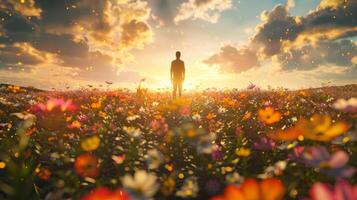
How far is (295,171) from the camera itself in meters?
Result: 3.24

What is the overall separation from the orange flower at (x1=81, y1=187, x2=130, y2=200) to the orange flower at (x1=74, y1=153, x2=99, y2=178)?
346 mm

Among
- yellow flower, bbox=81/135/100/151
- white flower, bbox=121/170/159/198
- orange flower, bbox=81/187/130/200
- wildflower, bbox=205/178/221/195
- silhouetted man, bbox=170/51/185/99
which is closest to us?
white flower, bbox=121/170/159/198

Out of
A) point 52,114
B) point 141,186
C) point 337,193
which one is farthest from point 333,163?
point 52,114

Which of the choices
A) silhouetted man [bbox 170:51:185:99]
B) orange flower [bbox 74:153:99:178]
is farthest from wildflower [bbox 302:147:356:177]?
silhouetted man [bbox 170:51:185:99]

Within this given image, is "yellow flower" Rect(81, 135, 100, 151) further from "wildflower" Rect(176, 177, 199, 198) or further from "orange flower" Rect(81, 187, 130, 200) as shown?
"wildflower" Rect(176, 177, 199, 198)

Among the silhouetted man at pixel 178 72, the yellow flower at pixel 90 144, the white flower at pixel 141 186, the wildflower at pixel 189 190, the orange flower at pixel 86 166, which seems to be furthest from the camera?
the silhouetted man at pixel 178 72

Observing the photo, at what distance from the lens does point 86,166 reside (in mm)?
3717

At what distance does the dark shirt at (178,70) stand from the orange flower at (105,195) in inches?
348

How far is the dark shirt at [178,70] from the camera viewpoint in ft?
39.4

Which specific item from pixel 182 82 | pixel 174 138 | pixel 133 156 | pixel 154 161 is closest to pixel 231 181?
pixel 154 161

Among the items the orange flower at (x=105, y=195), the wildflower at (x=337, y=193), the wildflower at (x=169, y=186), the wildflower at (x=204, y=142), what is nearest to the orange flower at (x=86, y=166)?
the orange flower at (x=105, y=195)

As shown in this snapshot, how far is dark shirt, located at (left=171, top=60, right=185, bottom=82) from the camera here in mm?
12008

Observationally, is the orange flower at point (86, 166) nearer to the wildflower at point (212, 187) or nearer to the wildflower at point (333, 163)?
the wildflower at point (212, 187)

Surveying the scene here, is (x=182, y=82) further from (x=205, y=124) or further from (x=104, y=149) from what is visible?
(x=104, y=149)
